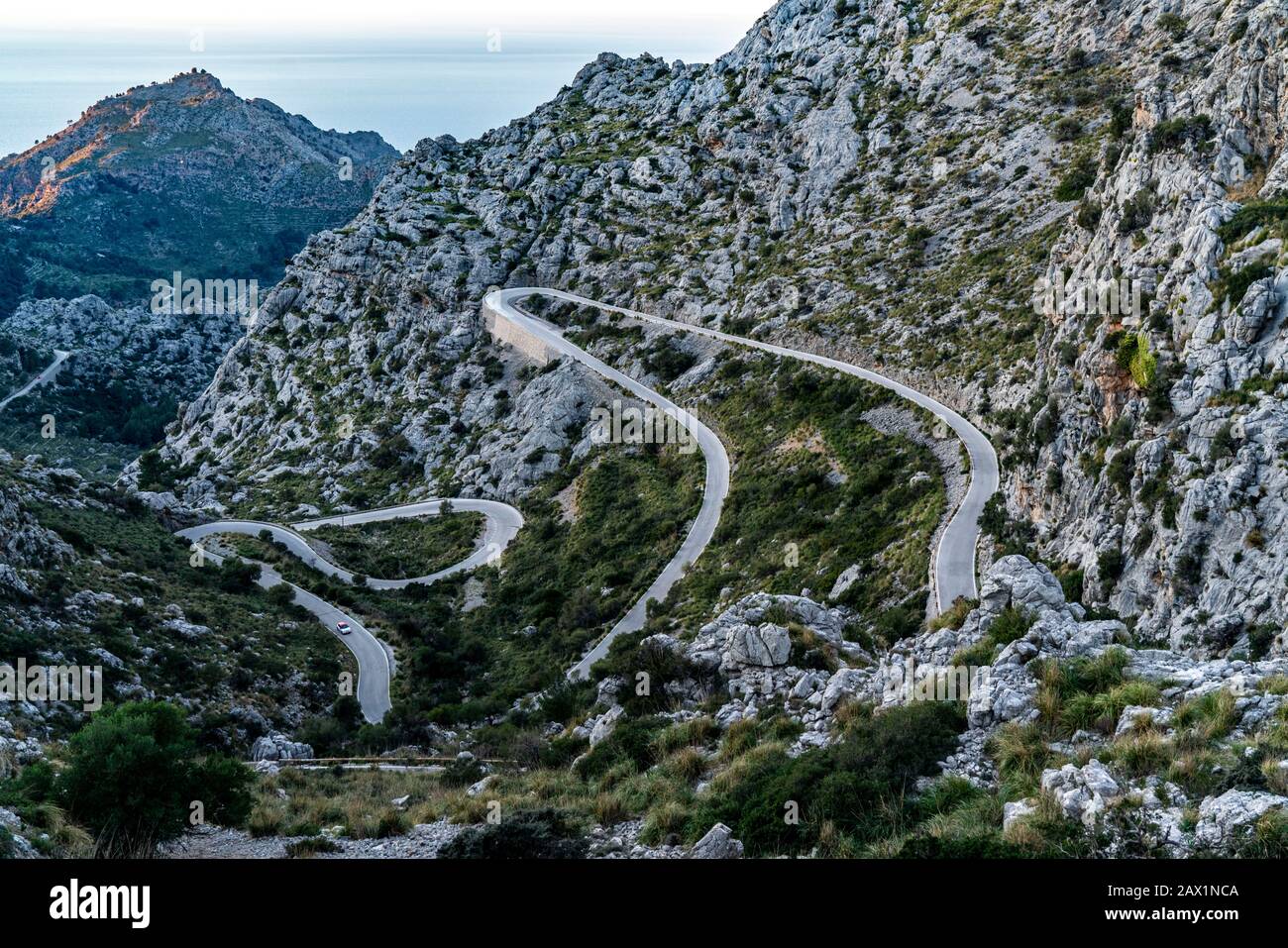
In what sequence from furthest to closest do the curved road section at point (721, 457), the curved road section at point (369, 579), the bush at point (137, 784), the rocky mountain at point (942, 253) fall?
the curved road section at point (369, 579) → the curved road section at point (721, 457) → the rocky mountain at point (942, 253) → the bush at point (137, 784)

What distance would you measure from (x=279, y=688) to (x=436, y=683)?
9.09m

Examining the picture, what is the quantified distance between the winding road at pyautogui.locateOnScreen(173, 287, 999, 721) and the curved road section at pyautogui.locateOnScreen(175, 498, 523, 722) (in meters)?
0.08

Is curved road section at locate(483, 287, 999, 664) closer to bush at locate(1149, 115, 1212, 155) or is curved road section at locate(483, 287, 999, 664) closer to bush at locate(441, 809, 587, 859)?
bush at locate(1149, 115, 1212, 155)

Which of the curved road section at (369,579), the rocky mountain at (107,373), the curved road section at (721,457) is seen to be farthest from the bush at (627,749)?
the rocky mountain at (107,373)

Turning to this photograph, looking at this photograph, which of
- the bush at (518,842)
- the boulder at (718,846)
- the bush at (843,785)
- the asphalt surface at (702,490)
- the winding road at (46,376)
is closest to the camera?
the boulder at (718,846)

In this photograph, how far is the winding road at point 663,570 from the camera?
41031mm

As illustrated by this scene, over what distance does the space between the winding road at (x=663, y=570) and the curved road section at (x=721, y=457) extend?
0.06m

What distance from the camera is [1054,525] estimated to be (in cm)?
3600

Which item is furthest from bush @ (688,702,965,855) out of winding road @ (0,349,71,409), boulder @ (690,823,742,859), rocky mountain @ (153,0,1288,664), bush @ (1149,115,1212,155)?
winding road @ (0,349,71,409)

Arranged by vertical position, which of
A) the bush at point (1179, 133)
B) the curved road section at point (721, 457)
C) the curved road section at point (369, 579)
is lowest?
the curved road section at point (369, 579)

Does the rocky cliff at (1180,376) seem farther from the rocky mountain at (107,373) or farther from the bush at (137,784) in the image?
the rocky mountain at (107,373)

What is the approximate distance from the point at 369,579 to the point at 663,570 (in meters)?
26.7

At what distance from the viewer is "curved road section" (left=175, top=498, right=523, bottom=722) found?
50.3 m
